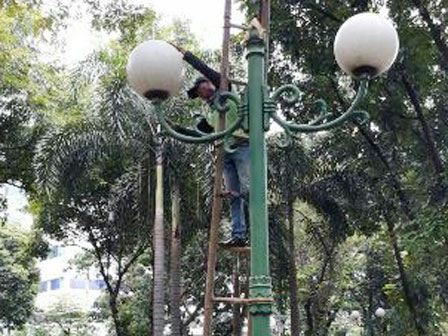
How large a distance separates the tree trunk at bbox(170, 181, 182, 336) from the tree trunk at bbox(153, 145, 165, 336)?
29cm

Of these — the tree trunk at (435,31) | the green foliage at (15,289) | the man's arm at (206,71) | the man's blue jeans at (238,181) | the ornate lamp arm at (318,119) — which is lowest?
the man's blue jeans at (238,181)

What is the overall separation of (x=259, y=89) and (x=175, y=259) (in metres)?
9.96

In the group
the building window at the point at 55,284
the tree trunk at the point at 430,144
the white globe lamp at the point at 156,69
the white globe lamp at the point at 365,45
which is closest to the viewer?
the white globe lamp at the point at 365,45

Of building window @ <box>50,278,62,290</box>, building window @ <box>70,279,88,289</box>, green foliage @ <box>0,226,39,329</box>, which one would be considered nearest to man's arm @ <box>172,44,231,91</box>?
green foliage @ <box>0,226,39,329</box>

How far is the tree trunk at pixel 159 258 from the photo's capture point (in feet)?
40.3

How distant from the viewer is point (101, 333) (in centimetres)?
3098

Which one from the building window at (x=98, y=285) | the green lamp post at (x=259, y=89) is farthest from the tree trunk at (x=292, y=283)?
the green lamp post at (x=259, y=89)

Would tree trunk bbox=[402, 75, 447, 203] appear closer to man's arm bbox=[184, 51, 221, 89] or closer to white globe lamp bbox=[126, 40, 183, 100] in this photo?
man's arm bbox=[184, 51, 221, 89]

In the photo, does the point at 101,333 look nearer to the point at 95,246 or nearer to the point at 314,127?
the point at 95,246

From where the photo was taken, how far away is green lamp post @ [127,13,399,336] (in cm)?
334

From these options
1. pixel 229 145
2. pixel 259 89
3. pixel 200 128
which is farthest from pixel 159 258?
pixel 259 89

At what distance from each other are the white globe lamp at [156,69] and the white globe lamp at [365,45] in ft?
2.72

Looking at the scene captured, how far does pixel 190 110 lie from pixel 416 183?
395 centimetres

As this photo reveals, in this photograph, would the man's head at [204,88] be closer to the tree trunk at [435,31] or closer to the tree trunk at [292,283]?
the tree trunk at [435,31]
